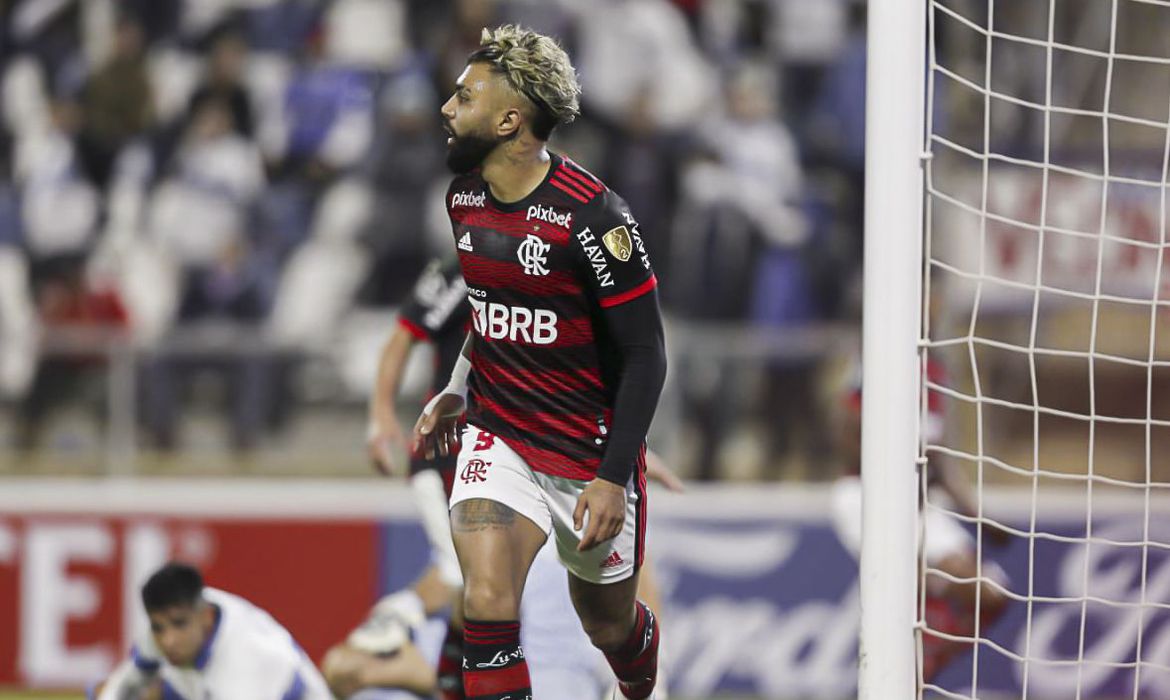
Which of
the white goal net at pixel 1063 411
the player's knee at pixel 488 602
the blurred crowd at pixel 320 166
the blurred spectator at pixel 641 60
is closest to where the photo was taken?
the player's knee at pixel 488 602

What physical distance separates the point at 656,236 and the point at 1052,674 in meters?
3.50

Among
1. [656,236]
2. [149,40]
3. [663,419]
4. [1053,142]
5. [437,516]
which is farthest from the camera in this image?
[149,40]

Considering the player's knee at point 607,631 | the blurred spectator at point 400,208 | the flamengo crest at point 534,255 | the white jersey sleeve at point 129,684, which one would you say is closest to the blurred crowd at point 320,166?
the blurred spectator at point 400,208

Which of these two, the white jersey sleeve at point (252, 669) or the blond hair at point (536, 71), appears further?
the white jersey sleeve at point (252, 669)

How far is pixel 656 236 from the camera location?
1166cm

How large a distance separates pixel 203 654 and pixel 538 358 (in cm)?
252

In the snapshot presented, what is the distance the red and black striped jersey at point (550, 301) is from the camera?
496 cm

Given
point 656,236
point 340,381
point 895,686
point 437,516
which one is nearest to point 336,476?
point 340,381

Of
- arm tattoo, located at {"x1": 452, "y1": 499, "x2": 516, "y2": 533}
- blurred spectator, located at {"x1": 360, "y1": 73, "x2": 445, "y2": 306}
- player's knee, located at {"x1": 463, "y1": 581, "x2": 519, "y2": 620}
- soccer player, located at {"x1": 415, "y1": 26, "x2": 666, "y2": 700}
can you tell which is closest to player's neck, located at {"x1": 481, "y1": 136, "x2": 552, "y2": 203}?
soccer player, located at {"x1": 415, "y1": 26, "x2": 666, "y2": 700}

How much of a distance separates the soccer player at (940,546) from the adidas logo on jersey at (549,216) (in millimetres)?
3498

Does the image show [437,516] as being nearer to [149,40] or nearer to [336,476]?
[336,476]

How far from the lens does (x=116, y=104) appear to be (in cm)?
1277

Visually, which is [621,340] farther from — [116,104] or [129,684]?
[116,104]

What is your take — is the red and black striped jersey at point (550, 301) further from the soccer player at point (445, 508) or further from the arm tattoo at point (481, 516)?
the soccer player at point (445, 508)
